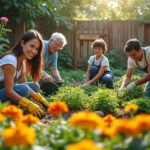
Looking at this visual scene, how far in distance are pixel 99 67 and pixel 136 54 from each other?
165cm

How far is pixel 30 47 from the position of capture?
12.9ft

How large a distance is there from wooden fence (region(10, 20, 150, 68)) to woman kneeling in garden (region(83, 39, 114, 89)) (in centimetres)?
678

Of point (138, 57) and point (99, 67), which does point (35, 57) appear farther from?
point (99, 67)

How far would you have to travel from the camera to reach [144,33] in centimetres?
1388

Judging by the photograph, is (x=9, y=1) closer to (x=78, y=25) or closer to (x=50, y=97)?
(x=78, y=25)

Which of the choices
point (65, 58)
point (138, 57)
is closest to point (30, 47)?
point (138, 57)

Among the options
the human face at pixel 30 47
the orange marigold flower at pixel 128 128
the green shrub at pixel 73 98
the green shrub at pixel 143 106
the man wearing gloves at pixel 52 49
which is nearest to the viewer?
the orange marigold flower at pixel 128 128

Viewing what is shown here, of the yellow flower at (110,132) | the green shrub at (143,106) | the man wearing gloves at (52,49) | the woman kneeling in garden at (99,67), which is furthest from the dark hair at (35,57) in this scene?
the yellow flower at (110,132)

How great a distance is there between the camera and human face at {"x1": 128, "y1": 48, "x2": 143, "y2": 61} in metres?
5.28

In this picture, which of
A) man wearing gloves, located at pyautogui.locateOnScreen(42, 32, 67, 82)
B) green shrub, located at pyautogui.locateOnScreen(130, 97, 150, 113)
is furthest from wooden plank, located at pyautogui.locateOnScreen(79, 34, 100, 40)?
green shrub, located at pyautogui.locateOnScreen(130, 97, 150, 113)

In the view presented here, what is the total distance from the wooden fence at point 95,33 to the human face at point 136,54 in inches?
324

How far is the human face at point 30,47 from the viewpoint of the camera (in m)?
3.92

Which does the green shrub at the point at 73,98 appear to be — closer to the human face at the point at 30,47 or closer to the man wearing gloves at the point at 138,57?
the man wearing gloves at the point at 138,57

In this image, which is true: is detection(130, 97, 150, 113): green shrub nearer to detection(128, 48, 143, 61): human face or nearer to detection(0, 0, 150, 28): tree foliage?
detection(128, 48, 143, 61): human face
